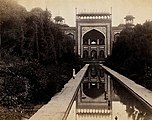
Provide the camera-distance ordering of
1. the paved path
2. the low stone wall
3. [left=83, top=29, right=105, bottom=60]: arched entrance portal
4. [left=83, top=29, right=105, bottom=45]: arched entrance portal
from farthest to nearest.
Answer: [left=83, top=29, right=105, bottom=45]: arched entrance portal, [left=83, top=29, right=105, bottom=60]: arched entrance portal, the paved path, the low stone wall

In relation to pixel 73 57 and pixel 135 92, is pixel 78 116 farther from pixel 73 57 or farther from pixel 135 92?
pixel 73 57

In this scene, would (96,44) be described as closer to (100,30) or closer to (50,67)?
(100,30)

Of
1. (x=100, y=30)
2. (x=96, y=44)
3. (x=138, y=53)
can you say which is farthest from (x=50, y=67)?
(x=96, y=44)

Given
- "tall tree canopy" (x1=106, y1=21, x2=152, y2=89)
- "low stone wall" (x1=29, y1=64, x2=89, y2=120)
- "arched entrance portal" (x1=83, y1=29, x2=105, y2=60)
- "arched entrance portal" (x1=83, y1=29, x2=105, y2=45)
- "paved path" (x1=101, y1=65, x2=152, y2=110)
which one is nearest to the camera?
"low stone wall" (x1=29, y1=64, x2=89, y2=120)

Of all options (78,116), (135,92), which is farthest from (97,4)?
(135,92)

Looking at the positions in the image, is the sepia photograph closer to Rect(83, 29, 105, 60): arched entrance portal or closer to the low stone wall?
the low stone wall

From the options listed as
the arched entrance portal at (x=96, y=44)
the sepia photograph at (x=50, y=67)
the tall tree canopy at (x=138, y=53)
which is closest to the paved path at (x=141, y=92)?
the sepia photograph at (x=50, y=67)

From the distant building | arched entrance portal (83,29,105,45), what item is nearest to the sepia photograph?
the distant building

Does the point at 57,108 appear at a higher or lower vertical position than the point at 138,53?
lower

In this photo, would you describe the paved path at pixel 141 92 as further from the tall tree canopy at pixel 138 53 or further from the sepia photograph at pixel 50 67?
the tall tree canopy at pixel 138 53

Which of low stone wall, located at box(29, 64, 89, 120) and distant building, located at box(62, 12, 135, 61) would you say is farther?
distant building, located at box(62, 12, 135, 61)

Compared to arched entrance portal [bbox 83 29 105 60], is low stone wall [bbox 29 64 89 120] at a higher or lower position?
lower
